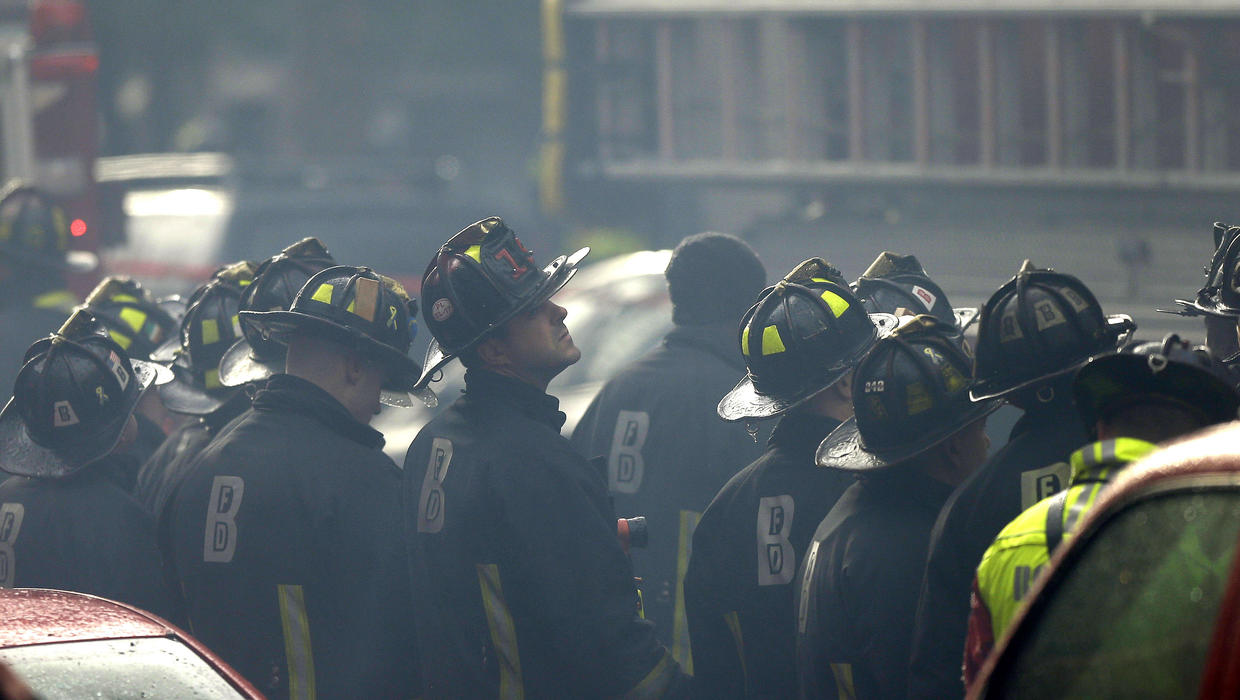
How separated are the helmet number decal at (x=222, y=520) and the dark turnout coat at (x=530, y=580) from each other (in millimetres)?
559

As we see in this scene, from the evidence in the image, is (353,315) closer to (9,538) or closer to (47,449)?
(47,449)

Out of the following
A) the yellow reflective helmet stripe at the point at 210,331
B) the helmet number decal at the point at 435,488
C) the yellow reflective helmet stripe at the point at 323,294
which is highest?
the yellow reflective helmet stripe at the point at 323,294

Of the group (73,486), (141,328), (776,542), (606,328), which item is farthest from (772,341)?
(606,328)

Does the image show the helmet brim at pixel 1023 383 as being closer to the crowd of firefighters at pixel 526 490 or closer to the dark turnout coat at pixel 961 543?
the crowd of firefighters at pixel 526 490

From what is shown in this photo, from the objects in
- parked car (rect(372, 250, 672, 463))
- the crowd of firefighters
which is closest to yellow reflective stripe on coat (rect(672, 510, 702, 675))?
the crowd of firefighters

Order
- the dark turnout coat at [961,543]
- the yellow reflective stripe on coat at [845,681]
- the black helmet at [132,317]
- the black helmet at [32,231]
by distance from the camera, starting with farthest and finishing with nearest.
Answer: the black helmet at [32,231]
the black helmet at [132,317]
the yellow reflective stripe on coat at [845,681]
the dark turnout coat at [961,543]

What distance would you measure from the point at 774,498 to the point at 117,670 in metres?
1.88

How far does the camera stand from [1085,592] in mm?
2277

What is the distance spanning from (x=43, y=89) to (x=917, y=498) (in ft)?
27.2

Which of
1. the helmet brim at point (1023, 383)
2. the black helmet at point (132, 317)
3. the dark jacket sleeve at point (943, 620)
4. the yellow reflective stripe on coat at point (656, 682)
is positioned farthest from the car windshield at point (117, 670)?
the black helmet at point (132, 317)

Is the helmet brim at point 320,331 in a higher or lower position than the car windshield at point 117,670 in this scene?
higher

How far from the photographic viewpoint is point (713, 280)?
6090mm

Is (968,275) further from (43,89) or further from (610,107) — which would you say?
(43,89)

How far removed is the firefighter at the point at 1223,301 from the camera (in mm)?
4484
